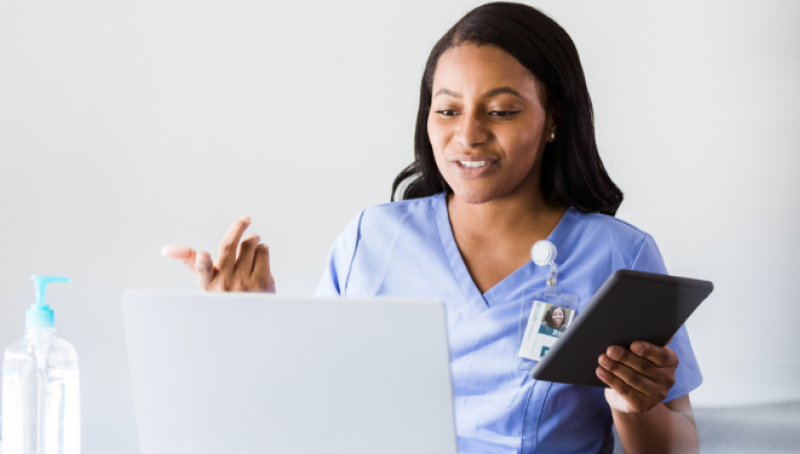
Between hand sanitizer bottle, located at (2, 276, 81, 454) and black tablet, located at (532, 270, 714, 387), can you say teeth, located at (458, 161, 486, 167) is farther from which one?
hand sanitizer bottle, located at (2, 276, 81, 454)

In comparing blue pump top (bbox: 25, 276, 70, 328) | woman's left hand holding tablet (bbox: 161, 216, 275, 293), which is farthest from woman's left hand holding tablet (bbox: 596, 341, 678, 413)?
blue pump top (bbox: 25, 276, 70, 328)

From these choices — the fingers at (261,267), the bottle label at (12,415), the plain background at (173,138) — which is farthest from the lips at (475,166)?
the bottle label at (12,415)

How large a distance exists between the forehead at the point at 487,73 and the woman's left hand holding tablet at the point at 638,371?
47 centimetres

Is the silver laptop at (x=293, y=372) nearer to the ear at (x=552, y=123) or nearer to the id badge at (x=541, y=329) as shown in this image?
the id badge at (x=541, y=329)

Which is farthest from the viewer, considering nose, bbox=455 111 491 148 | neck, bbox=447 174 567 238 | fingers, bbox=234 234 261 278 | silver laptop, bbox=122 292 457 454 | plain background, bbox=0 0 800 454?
plain background, bbox=0 0 800 454

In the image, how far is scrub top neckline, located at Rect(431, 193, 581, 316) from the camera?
1.09m

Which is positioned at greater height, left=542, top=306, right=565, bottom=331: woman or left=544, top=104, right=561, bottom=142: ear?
left=544, top=104, right=561, bottom=142: ear

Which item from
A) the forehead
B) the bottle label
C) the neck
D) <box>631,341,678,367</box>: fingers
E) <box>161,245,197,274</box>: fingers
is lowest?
the bottle label

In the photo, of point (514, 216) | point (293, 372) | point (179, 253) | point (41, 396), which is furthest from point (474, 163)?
point (41, 396)

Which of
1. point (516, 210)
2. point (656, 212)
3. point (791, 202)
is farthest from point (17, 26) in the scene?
point (791, 202)

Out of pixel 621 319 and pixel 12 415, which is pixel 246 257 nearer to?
pixel 12 415

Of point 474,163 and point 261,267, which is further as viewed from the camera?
point 474,163

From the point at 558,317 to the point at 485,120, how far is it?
337 millimetres

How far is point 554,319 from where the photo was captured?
1010 millimetres
